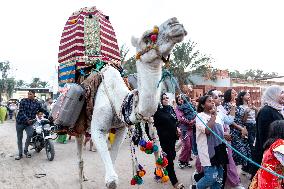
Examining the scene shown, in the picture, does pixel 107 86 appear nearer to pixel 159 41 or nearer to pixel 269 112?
pixel 159 41

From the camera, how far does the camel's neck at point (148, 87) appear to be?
123 inches

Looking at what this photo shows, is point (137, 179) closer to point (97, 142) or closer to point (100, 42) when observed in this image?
point (97, 142)

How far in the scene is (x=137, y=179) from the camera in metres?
4.06

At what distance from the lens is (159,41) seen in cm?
296

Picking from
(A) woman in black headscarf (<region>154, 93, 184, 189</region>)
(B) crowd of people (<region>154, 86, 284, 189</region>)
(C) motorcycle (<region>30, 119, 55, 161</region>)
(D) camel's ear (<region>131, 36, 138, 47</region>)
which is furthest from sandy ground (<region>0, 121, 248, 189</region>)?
(D) camel's ear (<region>131, 36, 138, 47</region>)

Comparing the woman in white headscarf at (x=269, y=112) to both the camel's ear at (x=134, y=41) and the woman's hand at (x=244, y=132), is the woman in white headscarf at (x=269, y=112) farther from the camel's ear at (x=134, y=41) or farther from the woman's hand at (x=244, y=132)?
the camel's ear at (x=134, y=41)

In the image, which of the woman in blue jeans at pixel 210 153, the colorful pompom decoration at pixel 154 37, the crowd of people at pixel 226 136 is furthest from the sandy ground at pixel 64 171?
the colorful pompom decoration at pixel 154 37

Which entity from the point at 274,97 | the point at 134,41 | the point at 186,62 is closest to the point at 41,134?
the point at 274,97

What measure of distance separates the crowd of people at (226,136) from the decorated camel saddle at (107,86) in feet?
A: 1.37

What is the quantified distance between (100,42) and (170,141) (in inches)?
84.9

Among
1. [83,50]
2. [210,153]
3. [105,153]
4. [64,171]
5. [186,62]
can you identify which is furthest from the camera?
[186,62]

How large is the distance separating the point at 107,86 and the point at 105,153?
872mm

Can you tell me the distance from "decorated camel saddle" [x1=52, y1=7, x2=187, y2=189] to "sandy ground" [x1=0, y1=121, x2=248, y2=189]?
36.2 inches

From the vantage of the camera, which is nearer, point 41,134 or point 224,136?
point 224,136
